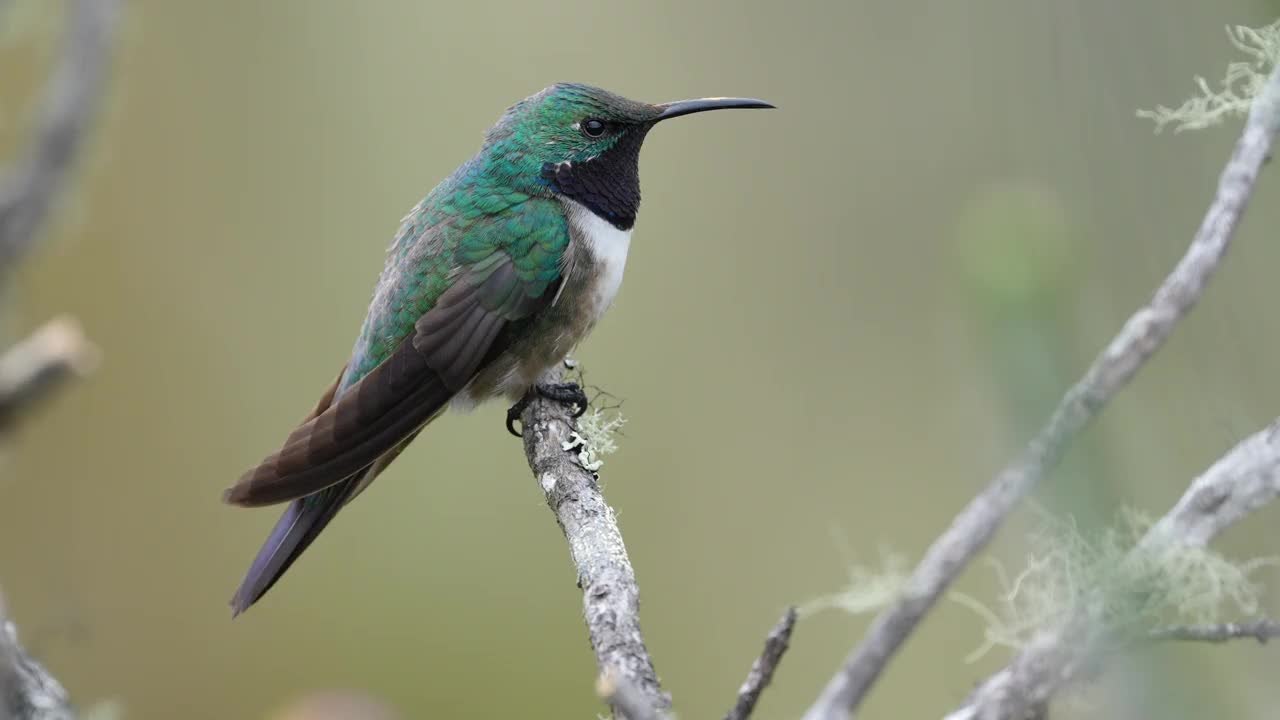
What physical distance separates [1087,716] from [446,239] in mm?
1727

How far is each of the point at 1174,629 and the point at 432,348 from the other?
1.59 meters

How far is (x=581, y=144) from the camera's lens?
8.73ft

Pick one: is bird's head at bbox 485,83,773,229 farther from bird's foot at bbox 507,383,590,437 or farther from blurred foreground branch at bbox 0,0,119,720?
blurred foreground branch at bbox 0,0,119,720

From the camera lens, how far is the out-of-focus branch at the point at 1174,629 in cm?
94

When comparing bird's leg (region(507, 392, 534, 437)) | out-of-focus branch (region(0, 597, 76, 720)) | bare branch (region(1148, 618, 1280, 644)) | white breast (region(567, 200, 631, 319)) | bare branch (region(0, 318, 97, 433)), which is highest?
white breast (region(567, 200, 631, 319))

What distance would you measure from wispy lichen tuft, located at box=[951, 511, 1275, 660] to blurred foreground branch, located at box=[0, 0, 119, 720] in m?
0.66

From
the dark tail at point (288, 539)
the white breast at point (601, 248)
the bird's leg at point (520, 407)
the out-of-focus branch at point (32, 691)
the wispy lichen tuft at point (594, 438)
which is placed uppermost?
the white breast at point (601, 248)

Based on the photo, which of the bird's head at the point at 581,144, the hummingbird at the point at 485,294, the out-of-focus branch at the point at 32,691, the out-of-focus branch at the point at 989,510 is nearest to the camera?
the out-of-focus branch at the point at 989,510

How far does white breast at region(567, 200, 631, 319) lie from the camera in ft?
8.43

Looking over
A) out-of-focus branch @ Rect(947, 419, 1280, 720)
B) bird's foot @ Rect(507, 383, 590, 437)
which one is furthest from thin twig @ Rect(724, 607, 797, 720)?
bird's foot @ Rect(507, 383, 590, 437)

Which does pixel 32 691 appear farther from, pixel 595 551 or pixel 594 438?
pixel 594 438

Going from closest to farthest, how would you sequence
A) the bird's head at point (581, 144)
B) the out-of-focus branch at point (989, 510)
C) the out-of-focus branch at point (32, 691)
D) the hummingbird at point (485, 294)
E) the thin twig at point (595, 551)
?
the out-of-focus branch at point (989, 510) < the out-of-focus branch at point (32, 691) < the thin twig at point (595, 551) < the hummingbird at point (485, 294) < the bird's head at point (581, 144)

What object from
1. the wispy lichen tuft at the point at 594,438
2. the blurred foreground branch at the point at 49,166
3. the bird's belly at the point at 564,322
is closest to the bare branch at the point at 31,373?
the blurred foreground branch at the point at 49,166

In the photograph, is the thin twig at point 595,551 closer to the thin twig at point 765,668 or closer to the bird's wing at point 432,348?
the thin twig at point 765,668
